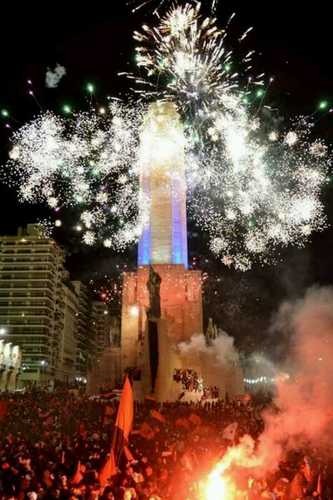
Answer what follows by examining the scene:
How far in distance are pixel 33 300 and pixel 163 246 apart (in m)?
36.7

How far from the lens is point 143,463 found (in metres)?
11.8

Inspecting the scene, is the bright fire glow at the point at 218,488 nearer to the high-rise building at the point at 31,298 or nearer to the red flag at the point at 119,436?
the red flag at the point at 119,436

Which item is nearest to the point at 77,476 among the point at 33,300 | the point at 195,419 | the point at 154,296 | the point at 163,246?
the point at 195,419

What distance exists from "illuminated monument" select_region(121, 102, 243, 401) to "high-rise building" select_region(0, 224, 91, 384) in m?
34.0

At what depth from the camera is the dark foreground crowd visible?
9664mm

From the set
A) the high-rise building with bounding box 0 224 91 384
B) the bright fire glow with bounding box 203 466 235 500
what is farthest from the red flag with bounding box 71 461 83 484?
the high-rise building with bounding box 0 224 91 384

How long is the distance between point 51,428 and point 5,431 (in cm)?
197

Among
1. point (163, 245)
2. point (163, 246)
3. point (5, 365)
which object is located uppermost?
point (163, 245)

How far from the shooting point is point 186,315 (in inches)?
1768

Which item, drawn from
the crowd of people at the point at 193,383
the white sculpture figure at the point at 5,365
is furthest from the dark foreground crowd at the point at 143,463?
the white sculpture figure at the point at 5,365

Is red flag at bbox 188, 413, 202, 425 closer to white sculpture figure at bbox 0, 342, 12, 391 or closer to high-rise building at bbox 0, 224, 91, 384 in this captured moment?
white sculpture figure at bbox 0, 342, 12, 391

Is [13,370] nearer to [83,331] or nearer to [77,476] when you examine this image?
[83,331]

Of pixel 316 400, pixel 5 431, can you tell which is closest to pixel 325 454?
pixel 316 400

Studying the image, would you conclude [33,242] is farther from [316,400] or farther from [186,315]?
[316,400]
